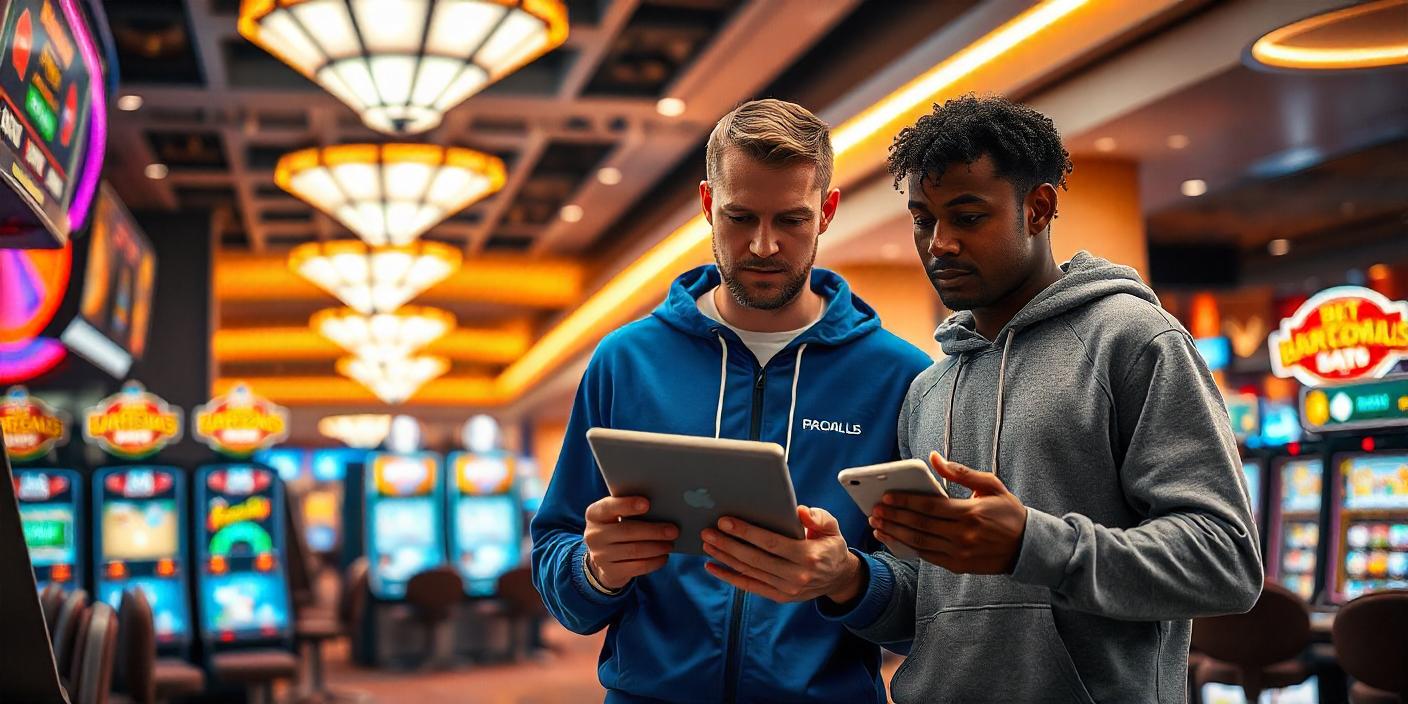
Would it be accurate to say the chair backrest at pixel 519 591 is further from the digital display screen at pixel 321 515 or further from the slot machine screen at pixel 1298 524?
the digital display screen at pixel 321 515

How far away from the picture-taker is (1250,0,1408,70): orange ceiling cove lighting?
16.7 feet

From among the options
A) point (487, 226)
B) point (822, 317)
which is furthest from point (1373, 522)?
point (487, 226)

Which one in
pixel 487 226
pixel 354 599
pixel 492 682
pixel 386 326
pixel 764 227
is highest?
pixel 487 226

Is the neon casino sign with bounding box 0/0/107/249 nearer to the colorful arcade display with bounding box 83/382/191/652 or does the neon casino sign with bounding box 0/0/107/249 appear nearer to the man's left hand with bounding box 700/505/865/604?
the man's left hand with bounding box 700/505/865/604

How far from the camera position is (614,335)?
7.22 ft

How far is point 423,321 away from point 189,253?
3135 millimetres

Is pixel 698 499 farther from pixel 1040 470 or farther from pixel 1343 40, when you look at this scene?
pixel 1343 40

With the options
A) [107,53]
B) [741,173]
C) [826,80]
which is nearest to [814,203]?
[741,173]

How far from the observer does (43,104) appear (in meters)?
3.14

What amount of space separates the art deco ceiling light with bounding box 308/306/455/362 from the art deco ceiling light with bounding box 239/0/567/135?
8.72 metres

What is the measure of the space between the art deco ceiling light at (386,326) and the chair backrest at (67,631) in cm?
1038

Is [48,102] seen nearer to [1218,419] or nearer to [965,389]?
[965,389]

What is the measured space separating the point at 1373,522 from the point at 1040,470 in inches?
169

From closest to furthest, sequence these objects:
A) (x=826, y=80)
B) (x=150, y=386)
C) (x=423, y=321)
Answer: (x=826, y=80) → (x=150, y=386) → (x=423, y=321)
